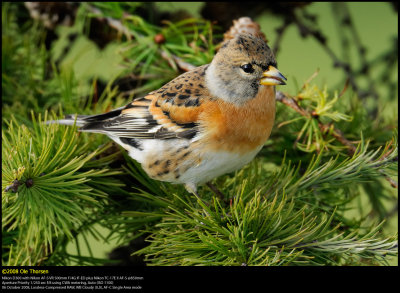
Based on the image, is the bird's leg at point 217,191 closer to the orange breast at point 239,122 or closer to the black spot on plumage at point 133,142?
the orange breast at point 239,122

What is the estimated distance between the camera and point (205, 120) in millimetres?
1545

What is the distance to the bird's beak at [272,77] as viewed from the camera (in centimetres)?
144

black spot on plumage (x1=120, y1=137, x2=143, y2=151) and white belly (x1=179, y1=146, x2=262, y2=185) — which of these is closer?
white belly (x1=179, y1=146, x2=262, y2=185)

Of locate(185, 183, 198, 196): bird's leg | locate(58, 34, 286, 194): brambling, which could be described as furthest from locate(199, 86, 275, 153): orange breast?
locate(185, 183, 198, 196): bird's leg

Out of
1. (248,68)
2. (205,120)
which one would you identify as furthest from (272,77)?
(205,120)

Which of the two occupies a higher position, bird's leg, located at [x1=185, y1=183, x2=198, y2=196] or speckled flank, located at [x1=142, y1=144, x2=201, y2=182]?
speckled flank, located at [x1=142, y1=144, x2=201, y2=182]

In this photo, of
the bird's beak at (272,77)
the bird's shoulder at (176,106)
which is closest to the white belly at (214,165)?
the bird's shoulder at (176,106)

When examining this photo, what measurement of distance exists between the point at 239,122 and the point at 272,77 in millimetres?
170

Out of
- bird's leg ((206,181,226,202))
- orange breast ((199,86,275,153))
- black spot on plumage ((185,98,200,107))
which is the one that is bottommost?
bird's leg ((206,181,226,202))

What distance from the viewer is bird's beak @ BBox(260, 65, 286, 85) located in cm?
144

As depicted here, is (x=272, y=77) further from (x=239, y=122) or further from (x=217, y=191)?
(x=217, y=191)

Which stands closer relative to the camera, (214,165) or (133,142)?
(214,165)

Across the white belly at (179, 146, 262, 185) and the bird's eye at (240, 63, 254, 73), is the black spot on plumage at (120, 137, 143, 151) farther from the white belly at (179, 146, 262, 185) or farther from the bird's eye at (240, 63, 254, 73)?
the bird's eye at (240, 63, 254, 73)
